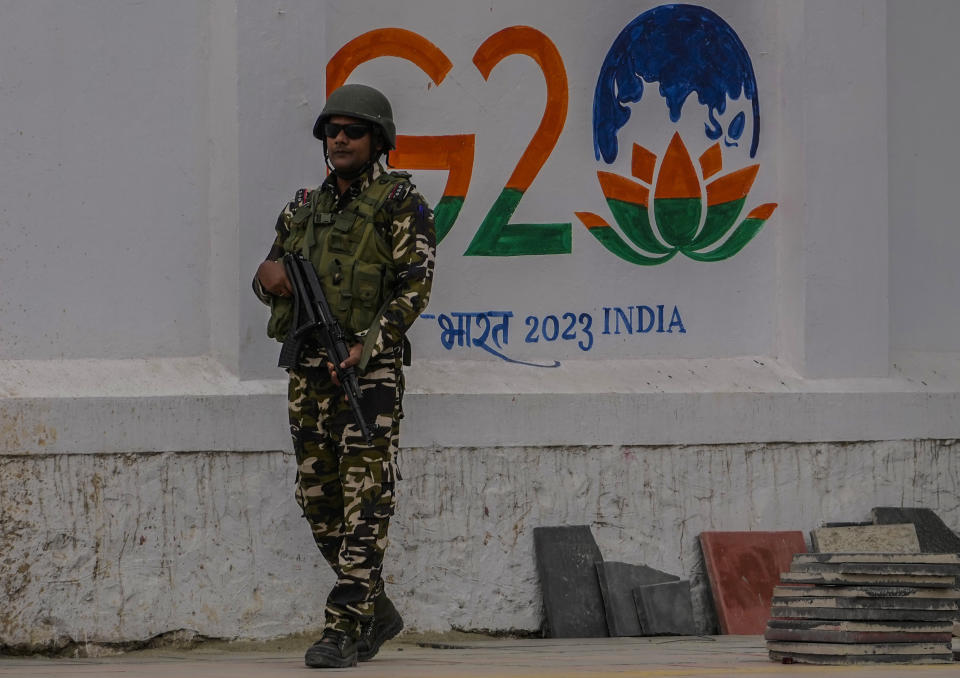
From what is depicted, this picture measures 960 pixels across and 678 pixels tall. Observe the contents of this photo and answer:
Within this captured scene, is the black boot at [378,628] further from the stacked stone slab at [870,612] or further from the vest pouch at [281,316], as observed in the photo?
the stacked stone slab at [870,612]

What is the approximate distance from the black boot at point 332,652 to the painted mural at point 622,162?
5.77ft

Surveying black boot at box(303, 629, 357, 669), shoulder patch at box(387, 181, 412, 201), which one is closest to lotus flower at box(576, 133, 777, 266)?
shoulder patch at box(387, 181, 412, 201)

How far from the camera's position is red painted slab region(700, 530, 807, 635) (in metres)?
6.60

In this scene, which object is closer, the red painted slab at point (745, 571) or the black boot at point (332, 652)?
the black boot at point (332, 652)

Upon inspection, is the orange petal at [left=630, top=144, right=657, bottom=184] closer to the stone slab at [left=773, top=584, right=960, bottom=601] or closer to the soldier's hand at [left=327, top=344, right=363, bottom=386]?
the soldier's hand at [left=327, top=344, right=363, bottom=386]

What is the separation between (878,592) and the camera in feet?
17.2

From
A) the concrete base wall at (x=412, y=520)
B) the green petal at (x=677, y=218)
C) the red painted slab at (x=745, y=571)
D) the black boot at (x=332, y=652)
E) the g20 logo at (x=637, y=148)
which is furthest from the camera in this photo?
the green petal at (x=677, y=218)

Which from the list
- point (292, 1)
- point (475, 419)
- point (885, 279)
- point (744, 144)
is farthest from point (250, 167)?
point (885, 279)

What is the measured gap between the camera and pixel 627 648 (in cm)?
598

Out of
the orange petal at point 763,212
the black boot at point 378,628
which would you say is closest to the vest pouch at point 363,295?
the black boot at point 378,628

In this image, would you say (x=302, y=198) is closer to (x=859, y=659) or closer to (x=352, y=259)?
(x=352, y=259)

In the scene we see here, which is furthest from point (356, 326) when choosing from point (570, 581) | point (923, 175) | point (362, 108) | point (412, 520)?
point (923, 175)

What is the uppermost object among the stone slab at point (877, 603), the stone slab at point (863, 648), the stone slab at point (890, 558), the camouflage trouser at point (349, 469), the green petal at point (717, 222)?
the green petal at point (717, 222)

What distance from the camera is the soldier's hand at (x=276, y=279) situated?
215 inches
